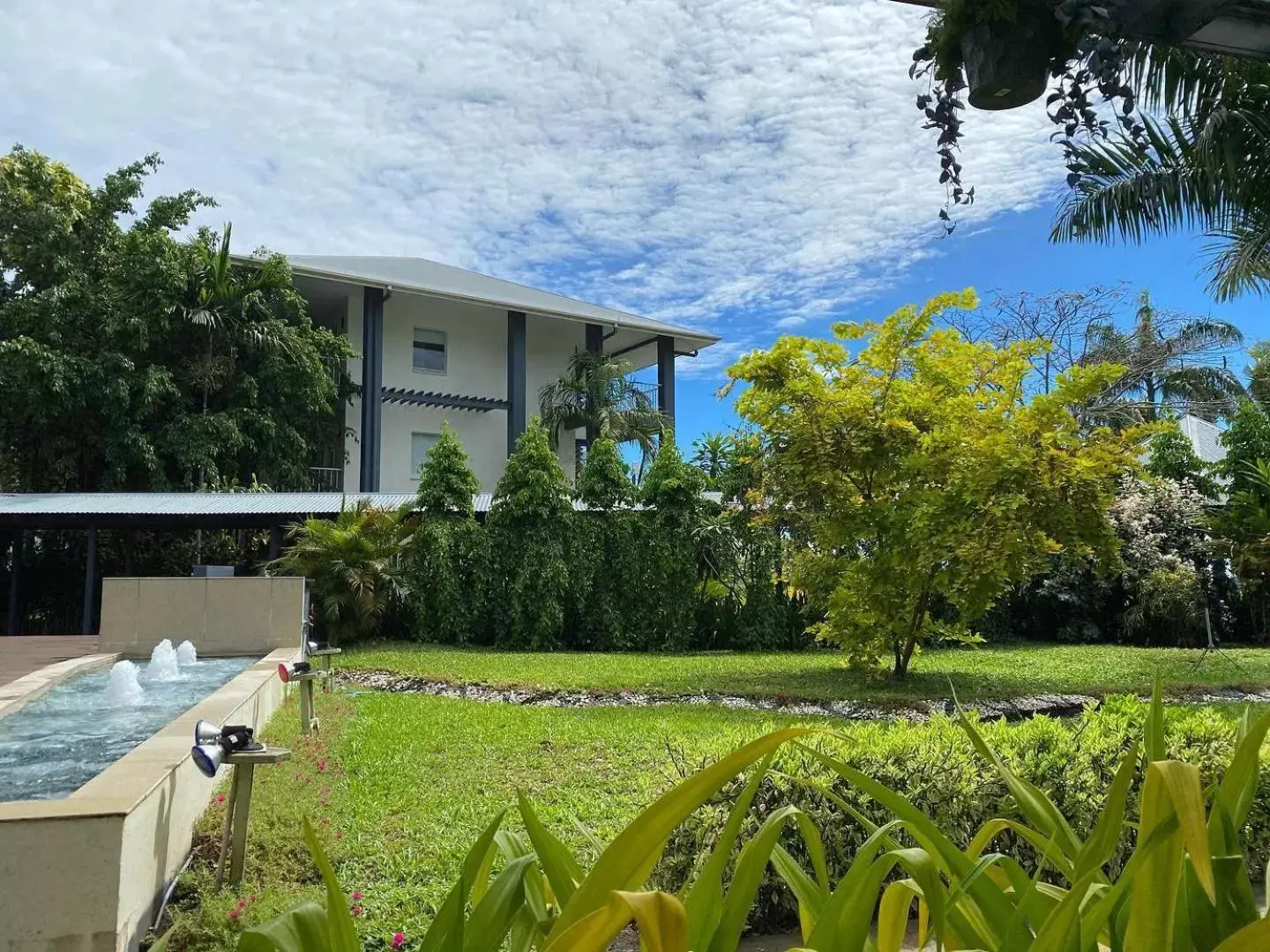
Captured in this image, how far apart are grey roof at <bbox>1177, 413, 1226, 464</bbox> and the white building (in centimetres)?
1317

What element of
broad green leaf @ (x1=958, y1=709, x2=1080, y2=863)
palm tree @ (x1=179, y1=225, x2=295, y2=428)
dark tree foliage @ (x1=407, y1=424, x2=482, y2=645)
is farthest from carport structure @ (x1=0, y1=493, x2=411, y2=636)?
broad green leaf @ (x1=958, y1=709, x2=1080, y2=863)

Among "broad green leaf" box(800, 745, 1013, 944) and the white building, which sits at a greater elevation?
the white building

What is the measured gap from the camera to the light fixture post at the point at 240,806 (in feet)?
12.9

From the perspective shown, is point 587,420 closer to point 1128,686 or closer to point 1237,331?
point 1128,686

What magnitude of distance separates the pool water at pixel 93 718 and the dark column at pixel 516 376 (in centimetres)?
1268

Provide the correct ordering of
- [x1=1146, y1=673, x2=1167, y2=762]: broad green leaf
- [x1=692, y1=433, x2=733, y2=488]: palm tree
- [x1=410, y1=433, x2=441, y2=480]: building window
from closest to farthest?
[x1=1146, y1=673, x2=1167, y2=762]: broad green leaf < [x1=692, y1=433, x2=733, y2=488]: palm tree < [x1=410, y1=433, x2=441, y2=480]: building window

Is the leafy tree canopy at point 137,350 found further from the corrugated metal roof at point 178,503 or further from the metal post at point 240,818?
the metal post at point 240,818

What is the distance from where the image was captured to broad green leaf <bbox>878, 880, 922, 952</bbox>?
4.68ft

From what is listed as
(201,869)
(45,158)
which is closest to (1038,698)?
(201,869)

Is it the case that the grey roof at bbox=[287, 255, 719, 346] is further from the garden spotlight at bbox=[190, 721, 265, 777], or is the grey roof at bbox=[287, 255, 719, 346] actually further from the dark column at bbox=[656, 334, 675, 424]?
the garden spotlight at bbox=[190, 721, 265, 777]

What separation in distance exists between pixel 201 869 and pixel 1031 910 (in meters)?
3.88

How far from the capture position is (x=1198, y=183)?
11.1 meters

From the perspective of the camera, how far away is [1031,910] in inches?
58.3

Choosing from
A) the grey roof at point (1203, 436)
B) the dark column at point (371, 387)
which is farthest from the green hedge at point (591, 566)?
the grey roof at point (1203, 436)
